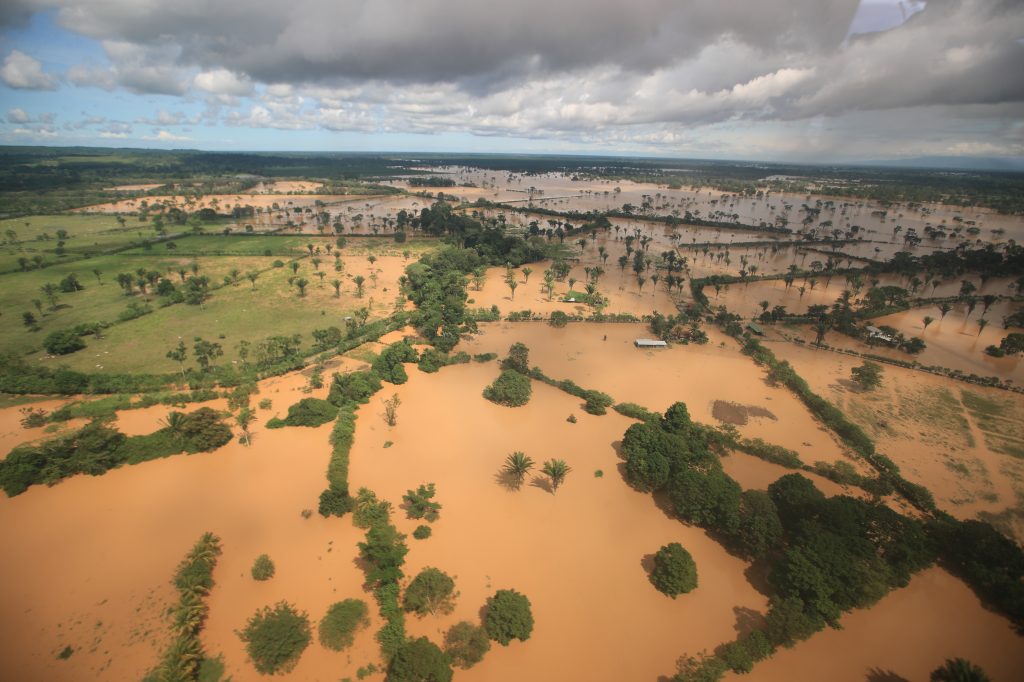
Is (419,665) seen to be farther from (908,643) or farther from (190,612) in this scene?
(908,643)

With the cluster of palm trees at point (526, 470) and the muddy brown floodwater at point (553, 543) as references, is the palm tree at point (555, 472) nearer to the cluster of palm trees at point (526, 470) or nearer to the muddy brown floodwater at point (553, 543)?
Answer: the cluster of palm trees at point (526, 470)

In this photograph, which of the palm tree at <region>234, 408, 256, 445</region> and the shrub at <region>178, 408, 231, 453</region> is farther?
the palm tree at <region>234, 408, 256, 445</region>

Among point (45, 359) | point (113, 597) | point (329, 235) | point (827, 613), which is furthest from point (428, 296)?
point (329, 235)

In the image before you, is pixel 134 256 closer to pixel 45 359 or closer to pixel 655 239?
pixel 45 359

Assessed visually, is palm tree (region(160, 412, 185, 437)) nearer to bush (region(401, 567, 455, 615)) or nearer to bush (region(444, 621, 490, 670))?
bush (region(401, 567, 455, 615))

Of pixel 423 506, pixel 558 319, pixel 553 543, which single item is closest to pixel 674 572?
pixel 553 543

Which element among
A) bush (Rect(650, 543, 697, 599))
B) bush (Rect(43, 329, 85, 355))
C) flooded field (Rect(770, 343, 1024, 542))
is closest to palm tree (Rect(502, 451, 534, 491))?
bush (Rect(650, 543, 697, 599))
